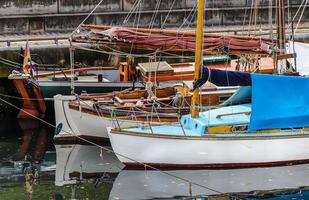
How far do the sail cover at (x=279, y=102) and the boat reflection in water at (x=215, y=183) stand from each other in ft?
4.62

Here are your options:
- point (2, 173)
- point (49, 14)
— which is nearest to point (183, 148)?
point (2, 173)

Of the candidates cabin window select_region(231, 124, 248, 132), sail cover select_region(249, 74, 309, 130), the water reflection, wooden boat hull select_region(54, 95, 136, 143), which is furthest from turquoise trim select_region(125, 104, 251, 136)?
the water reflection

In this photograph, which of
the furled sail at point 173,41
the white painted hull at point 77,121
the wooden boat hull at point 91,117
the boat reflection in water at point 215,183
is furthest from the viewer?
the furled sail at point 173,41

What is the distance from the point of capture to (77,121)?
24.3 meters

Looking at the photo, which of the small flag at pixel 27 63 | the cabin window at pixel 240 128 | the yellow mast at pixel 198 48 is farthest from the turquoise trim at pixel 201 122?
the small flag at pixel 27 63

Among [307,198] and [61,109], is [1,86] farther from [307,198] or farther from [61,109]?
[307,198]

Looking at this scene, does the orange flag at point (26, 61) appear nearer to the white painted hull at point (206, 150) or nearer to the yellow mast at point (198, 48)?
the white painted hull at point (206, 150)

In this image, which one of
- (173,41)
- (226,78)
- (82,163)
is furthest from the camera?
(173,41)

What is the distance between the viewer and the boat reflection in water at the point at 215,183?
19.6 meters

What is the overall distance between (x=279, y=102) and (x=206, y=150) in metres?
2.64

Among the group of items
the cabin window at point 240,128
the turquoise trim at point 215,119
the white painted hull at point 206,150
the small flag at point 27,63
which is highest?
the small flag at point 27,63

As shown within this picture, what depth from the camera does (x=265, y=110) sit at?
21.2 meters

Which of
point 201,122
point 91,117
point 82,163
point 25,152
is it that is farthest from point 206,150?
point 25,152

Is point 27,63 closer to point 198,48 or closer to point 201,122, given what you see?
point 198,48
